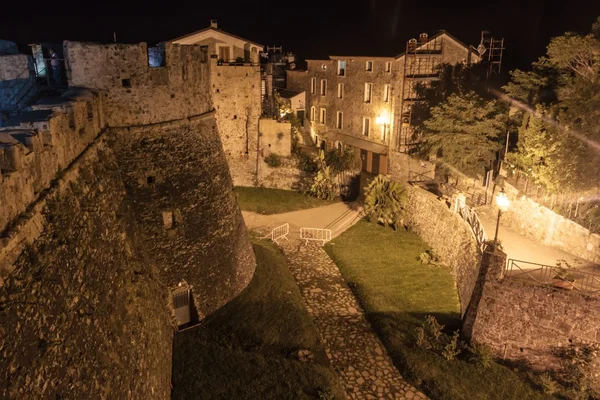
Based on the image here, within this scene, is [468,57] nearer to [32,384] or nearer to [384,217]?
[384,217]

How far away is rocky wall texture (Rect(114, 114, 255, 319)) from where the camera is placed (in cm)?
1310

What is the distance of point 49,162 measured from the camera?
8.42 m

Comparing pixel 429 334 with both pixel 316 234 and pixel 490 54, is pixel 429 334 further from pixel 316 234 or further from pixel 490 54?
pixel 490 54

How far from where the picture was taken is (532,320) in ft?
49.7

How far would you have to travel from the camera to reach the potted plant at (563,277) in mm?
14664

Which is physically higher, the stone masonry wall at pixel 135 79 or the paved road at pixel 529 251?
the stone masonry wall at pixel 135 79

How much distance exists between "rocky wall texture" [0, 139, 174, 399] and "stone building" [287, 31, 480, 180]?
68.8ft

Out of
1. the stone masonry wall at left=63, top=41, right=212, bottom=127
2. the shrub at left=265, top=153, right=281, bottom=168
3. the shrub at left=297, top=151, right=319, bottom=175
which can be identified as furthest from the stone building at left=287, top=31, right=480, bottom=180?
the stone masonry wall at left=63, top=41, right=212, bottom=127

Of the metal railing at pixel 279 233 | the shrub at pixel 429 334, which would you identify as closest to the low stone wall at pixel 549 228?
the shrub at pixel 429 334

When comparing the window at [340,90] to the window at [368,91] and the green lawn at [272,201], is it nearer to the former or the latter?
the window at [368,91]

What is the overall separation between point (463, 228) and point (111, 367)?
15242 mm

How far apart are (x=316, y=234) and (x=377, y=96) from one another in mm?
12385

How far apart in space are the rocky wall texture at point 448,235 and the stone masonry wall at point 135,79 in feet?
38.8

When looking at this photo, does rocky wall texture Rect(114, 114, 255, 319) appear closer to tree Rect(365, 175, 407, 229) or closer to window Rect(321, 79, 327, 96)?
tree Rect(365, 175, 407, 229)
